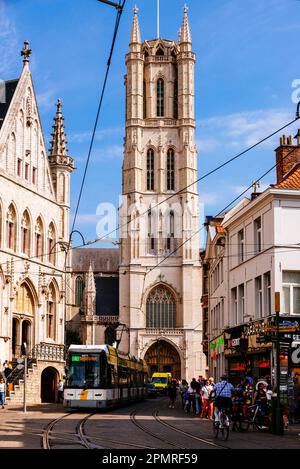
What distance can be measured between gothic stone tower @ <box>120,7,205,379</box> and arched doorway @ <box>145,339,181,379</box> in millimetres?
107

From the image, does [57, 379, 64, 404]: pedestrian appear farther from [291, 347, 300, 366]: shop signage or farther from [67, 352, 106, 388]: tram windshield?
[291, 347, 300, 366]: shop signage

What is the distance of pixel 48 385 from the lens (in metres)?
47.0

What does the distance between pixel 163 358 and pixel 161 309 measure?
17.2 feet

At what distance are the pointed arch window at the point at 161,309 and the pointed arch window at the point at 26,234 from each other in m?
44.6

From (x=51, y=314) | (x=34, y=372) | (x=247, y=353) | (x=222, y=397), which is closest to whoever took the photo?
(x=222, y=397)

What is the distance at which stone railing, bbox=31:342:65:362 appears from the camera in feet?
144

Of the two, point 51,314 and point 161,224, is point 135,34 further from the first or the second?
point 51,314

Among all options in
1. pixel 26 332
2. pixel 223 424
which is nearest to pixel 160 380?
pixel 26 332

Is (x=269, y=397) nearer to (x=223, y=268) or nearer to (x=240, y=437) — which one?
(x=240, y=437)

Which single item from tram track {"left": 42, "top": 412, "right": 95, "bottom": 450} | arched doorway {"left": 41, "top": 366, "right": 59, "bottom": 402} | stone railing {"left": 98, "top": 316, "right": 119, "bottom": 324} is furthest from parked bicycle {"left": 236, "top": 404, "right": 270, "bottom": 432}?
stone railing {"left": 98, "top": 316, "right": 119, "bottom": 324}

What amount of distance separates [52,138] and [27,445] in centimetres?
4192

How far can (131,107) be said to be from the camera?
3755 inches

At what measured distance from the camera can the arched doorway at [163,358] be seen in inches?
3526

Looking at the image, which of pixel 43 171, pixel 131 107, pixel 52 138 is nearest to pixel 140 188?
pixel 131 107
